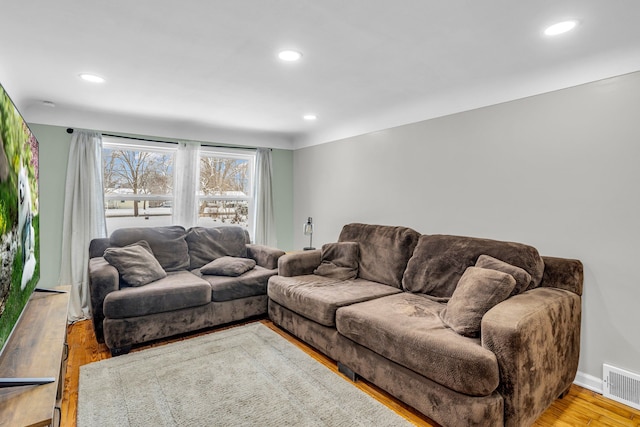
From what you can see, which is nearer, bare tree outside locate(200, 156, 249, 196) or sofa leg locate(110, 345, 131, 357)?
sofa leg locate(110, 345, 131, 357)

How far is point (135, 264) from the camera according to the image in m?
3.15

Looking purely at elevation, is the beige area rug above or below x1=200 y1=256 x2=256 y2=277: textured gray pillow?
below

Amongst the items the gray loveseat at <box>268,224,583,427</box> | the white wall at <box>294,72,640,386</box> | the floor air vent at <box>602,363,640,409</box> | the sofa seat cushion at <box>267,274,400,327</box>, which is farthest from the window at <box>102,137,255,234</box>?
the floor air vent at <box>602,363,640,409</box>

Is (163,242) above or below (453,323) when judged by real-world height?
above

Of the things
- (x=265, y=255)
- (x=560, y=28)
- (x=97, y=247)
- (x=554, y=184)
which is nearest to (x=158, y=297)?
(x=97, y=247)

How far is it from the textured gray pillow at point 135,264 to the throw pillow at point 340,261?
1.56m

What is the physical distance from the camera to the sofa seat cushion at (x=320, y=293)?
264cm

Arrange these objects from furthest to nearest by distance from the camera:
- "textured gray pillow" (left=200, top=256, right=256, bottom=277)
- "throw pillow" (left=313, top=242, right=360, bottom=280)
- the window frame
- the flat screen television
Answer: the window frame → "textured gray pillow" (left=200, top=256, right=256, bottom=277) → "throw pillow" (left=313, top=242, right=360, bottom=280) → the flat screen television

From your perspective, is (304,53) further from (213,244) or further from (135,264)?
(213,244)

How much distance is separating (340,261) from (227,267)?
1167mm

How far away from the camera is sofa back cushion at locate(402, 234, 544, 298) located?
7.70 feet

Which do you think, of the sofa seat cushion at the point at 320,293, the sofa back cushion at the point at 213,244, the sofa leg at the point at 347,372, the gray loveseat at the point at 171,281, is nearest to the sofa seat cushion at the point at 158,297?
the gray loveseat at the point at 171,281

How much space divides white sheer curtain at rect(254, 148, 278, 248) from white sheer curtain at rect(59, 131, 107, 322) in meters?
1.91

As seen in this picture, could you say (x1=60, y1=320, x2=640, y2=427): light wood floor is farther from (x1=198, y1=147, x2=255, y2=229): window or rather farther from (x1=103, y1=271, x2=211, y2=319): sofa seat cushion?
(x1=198, y1=147, x2=255, y2=229): window
